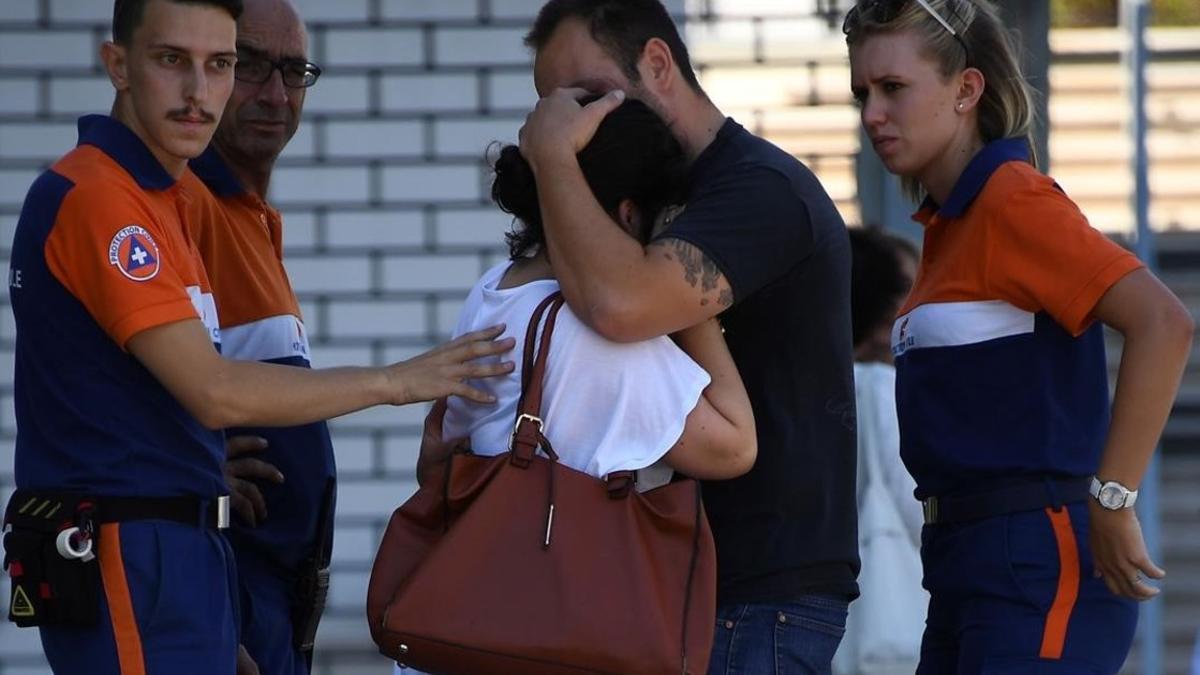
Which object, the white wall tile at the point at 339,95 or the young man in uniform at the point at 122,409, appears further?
the white wall tile at the point at 339,95

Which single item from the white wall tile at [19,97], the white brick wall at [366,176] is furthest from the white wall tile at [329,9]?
the white wall tile at [19,97]

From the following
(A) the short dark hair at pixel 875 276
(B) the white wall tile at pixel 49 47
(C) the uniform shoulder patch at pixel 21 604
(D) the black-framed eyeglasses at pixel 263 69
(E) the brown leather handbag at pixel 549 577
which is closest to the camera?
(E) the brown leather handbag at pixel 549 577

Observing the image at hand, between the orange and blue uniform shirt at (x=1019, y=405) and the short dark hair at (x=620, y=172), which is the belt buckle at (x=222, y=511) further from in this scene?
the orange and blue uniform shirt at (x=1019, y=405)

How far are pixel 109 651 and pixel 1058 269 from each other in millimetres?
1635

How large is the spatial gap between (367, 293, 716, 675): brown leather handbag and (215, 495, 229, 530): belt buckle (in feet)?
1.61

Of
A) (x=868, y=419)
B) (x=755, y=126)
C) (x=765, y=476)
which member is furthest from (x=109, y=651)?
(x=755, y=126)

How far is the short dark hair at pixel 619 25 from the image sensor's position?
310 centimetres

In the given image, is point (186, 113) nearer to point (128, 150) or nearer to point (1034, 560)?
point (128, 150)

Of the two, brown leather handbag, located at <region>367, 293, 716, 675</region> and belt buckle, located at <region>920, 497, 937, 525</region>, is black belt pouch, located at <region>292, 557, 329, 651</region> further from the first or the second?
belt buckle, located at <region>920, 497, 937, 525</region>

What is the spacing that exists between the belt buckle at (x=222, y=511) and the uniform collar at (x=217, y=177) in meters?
0.82

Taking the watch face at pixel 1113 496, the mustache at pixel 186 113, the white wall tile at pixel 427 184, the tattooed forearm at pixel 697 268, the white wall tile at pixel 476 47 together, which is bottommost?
the watch face at pixel 1113 496

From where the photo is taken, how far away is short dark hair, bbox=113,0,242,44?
3266 millimetres

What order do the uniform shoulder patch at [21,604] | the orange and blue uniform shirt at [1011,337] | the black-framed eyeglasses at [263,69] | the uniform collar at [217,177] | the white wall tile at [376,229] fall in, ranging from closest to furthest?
the uniform shoulder patch at [21,604]
the orange and blue uniform shirt at [1011,337]
the uniform collar at [217,177]
the black-framed eyeglasses at [263,69]
the white wall tile at [376,229]

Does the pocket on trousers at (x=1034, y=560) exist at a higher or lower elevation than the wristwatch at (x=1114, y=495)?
lower
